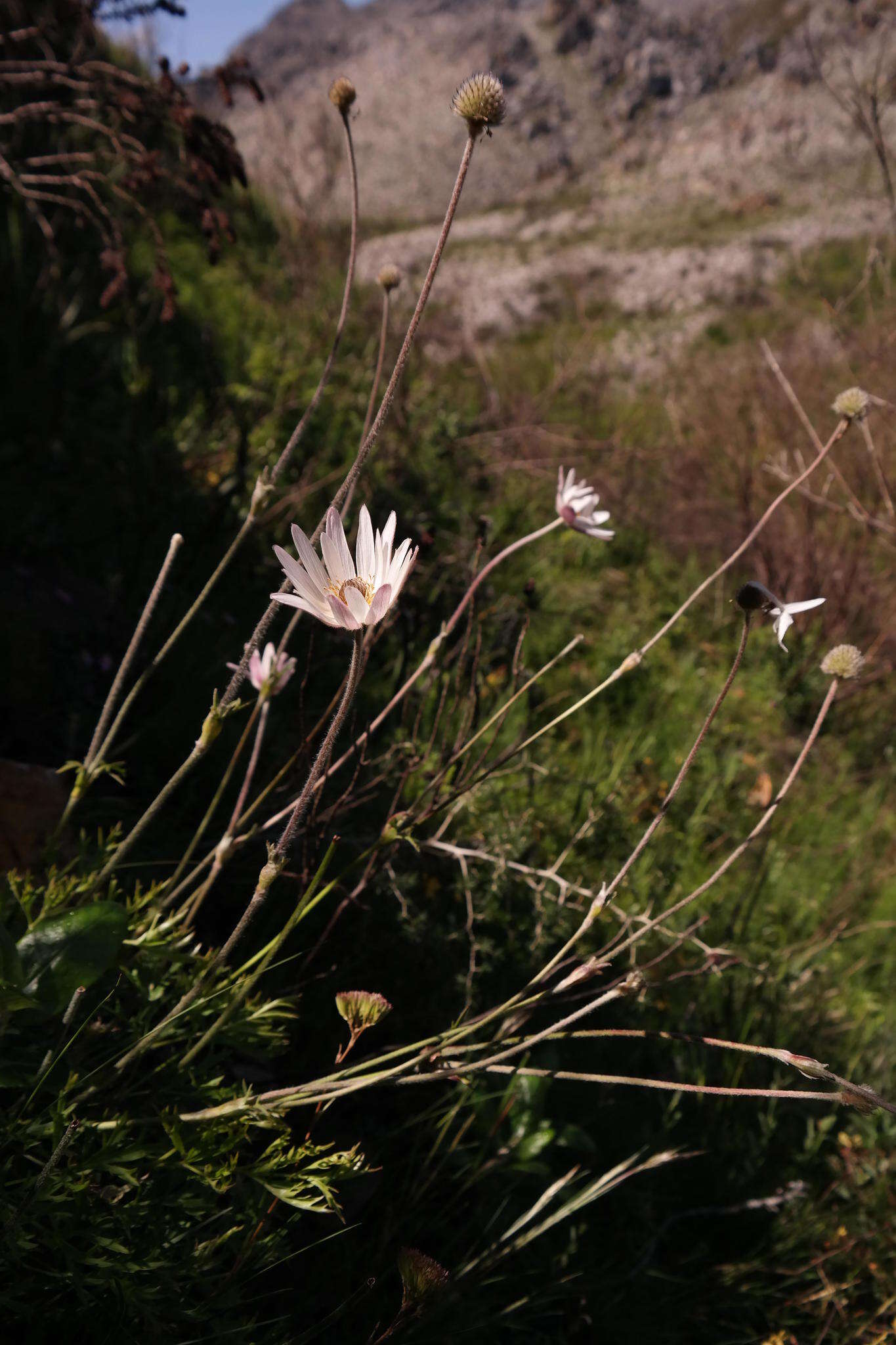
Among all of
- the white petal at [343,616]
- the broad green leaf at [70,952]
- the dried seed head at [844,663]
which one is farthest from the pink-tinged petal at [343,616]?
the dried seed head at [844,663]

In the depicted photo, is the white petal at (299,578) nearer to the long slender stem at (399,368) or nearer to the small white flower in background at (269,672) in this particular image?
the long slender stem at (399,368)

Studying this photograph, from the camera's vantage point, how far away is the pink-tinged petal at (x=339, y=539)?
39.3 inches

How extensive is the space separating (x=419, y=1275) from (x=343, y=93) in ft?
5.12

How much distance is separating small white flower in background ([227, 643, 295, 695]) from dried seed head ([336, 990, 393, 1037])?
42cm

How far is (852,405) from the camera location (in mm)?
1269

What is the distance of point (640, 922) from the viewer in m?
2.10

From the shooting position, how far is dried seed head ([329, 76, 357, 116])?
1.22 metres

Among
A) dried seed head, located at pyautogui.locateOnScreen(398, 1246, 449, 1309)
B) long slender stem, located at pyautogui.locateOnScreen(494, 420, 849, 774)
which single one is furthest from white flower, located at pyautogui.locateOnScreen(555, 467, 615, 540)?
dried seed head, located at pyautogui.locateOnScreen(398, 1246, 449, 1309)

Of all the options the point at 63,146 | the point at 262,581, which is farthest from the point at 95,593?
the point at 63,146

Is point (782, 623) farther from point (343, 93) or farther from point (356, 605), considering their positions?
point (343, 93)

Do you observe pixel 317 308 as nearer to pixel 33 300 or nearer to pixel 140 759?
pixel 33 300

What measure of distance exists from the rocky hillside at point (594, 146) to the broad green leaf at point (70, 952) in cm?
128

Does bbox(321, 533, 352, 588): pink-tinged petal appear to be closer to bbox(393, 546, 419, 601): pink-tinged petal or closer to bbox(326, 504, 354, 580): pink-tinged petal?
bbox(326, 504, 354, 580): pink-tinged petal

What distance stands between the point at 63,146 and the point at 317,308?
1.50 meters
